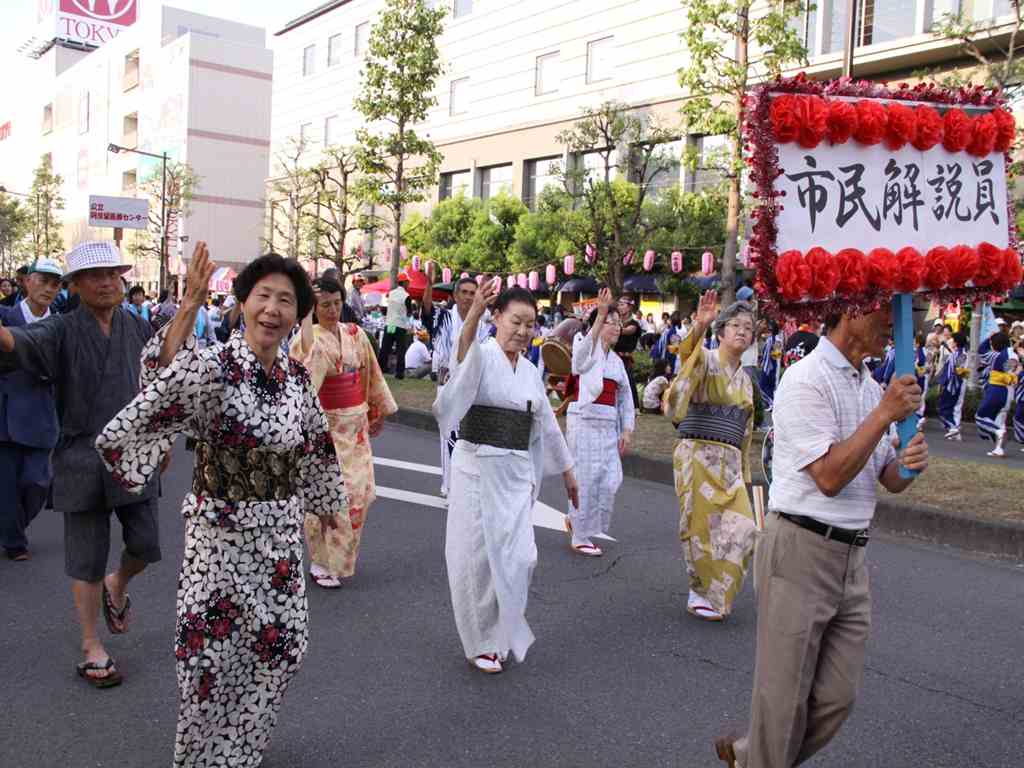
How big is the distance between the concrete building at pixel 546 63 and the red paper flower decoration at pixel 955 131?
21.8 meters

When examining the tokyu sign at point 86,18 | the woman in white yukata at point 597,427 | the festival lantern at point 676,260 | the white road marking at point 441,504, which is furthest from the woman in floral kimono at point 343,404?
the tokyu sign at point 86,18

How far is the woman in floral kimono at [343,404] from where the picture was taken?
18.8 ft

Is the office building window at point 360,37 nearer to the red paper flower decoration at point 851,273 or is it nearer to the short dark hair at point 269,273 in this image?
the short dark hair at point 269,273

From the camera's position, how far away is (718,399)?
5.51 m

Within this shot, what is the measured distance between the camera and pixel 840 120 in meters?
2.76

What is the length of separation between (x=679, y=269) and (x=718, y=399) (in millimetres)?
20612

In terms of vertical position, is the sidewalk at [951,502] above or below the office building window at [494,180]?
below

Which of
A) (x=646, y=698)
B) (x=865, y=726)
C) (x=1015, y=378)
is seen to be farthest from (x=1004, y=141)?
(x=1015, y=378)

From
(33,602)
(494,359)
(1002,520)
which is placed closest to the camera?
(494,359)

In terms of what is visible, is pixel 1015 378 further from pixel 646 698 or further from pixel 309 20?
pixel 309 20

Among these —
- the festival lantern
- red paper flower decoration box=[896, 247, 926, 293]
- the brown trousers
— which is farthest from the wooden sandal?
the festival lantern

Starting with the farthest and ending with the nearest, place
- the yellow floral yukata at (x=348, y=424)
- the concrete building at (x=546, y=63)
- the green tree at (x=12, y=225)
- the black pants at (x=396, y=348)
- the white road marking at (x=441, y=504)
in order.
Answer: the green tree at (x=12, y=225) → the concrete building at (x=546, y=63) → the black pants at (x=396, y=348) → the white road marking at (x=441, y=504) → the yellow floral yukata at (x=348, y=424)

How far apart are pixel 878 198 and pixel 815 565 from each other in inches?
43.9

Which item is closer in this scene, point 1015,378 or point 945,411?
point 1015,378
